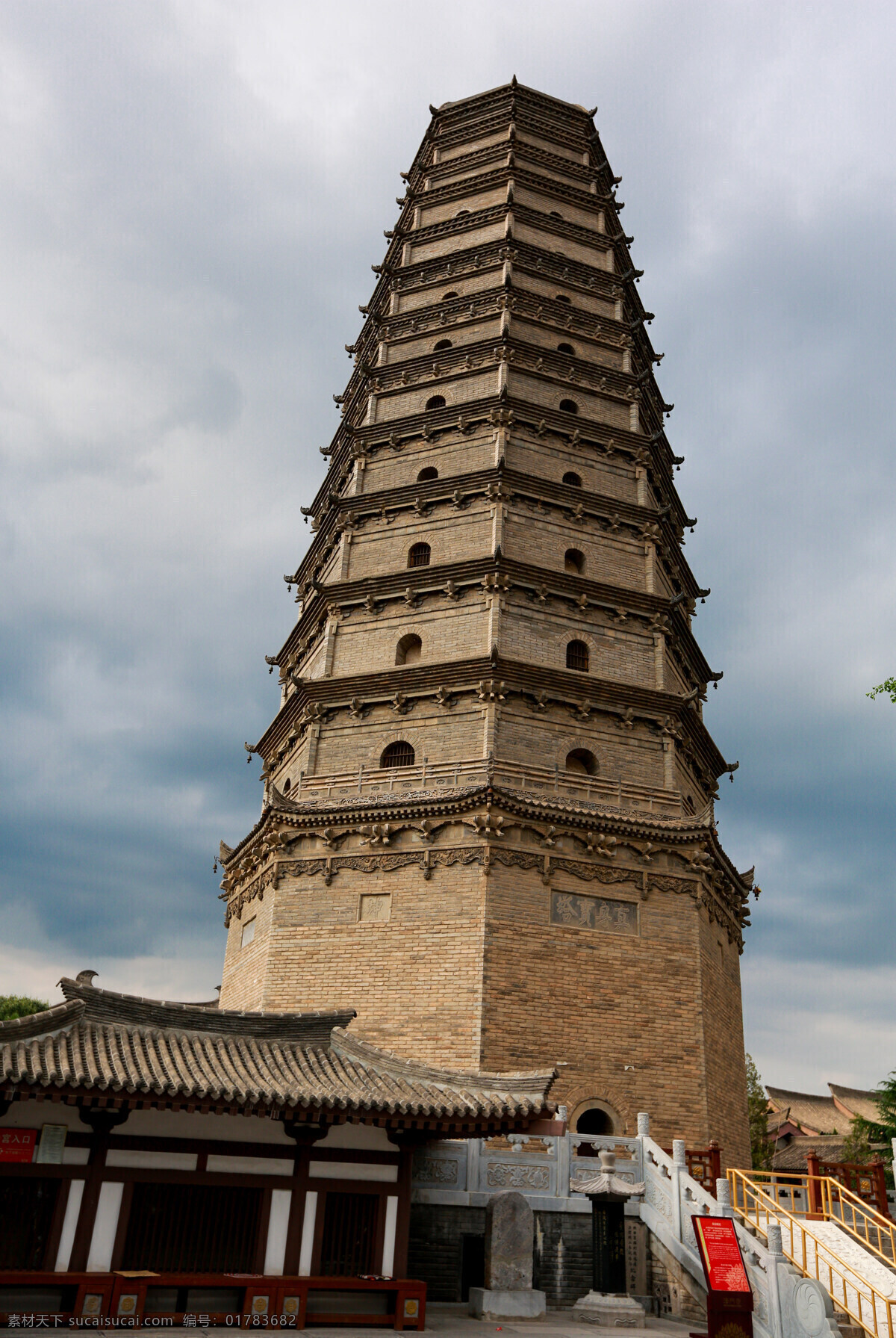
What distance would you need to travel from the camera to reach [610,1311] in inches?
537

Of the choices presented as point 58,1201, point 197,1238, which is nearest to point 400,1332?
point 197,1238

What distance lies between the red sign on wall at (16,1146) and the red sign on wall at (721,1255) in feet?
25.8

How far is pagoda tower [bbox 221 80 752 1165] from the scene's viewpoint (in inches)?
746

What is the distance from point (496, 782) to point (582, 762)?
8.94 feet

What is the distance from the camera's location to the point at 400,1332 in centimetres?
1212

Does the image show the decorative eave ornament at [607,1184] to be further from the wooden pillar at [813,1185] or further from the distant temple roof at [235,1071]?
the wooden pillar at [813,1185]

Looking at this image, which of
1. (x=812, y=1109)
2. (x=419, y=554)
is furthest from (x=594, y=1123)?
(x=812, y=1109)

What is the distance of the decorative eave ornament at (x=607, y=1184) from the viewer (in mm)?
14523

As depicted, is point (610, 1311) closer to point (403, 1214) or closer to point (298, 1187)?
point (403, 1214)

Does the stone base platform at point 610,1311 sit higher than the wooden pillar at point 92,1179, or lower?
lower

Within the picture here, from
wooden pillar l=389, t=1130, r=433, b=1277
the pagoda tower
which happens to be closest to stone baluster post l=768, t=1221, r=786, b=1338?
wooden pillar l=389, t=1130, r=433, b=1277

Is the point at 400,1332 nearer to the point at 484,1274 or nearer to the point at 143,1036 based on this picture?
the point at 484,1274

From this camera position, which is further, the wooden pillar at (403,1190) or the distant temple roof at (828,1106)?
the distant temple roof at (828,1106)

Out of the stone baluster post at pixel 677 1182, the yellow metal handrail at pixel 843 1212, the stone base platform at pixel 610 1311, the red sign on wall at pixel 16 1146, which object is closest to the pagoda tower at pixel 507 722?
the stone baluster post at pixel 677 1182
